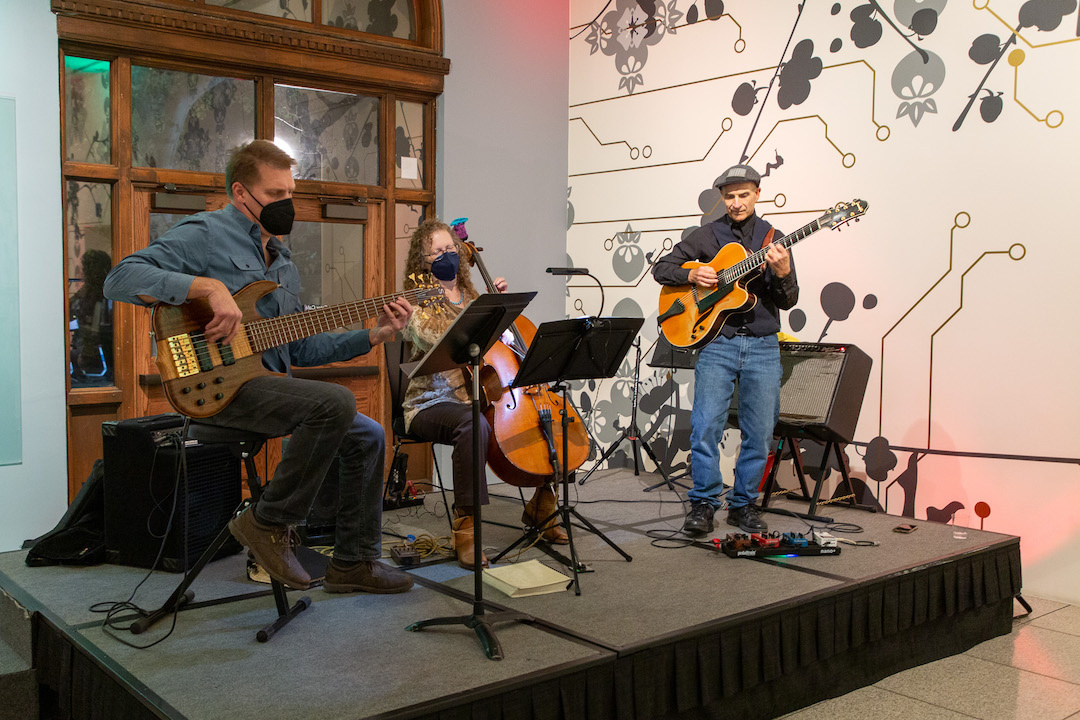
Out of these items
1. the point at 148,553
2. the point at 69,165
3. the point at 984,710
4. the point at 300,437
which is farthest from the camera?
the point at 69,165

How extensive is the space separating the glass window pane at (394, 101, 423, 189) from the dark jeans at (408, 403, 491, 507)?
260cm

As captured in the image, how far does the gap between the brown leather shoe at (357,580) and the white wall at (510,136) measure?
3258 mm

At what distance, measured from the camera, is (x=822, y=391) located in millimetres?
4883

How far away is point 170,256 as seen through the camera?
119 inches

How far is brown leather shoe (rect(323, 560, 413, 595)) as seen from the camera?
343cm

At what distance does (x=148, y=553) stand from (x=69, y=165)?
7.38 feet

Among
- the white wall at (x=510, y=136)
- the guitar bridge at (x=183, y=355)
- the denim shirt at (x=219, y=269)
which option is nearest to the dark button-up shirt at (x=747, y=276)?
the denim shirt at (x=219, y=269)

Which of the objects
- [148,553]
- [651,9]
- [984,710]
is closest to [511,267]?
[651,9]

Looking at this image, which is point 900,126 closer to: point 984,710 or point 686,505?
point 686,505

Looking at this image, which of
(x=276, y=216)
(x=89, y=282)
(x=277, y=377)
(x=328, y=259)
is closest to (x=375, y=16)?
(x=328, y=259)

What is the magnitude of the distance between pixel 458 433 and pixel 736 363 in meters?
1.47

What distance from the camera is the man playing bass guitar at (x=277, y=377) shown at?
2.91m

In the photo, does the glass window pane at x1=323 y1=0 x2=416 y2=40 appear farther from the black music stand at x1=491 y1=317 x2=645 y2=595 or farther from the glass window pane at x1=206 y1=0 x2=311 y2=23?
the black music stand at x1=491 y1=317 x2=645 y2=595

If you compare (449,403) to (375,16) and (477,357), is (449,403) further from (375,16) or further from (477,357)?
(375,16)
